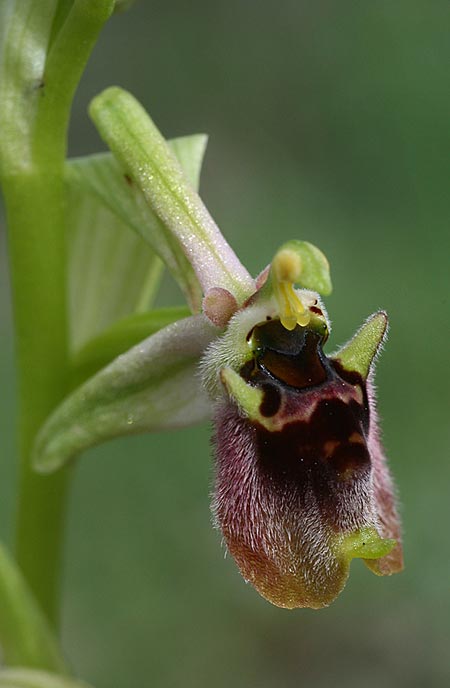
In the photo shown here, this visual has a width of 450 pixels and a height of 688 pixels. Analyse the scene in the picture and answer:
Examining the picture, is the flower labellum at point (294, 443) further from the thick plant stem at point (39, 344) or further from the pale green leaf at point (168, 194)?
the thick plant stem at point (39, 344)

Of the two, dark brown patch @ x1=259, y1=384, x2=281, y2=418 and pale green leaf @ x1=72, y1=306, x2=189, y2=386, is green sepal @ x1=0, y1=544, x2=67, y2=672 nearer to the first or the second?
pale green leaf @ x1=72, y1=306, x2=189, y2=386

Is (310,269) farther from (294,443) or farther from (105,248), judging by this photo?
(105,248)

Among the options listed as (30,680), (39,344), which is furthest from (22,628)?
(39,344)

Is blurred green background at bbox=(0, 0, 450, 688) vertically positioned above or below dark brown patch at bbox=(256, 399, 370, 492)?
below

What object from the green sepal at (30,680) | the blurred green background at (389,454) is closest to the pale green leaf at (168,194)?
the green sepal at (30,680)

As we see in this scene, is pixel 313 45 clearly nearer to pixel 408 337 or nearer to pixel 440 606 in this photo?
pixel 408 337

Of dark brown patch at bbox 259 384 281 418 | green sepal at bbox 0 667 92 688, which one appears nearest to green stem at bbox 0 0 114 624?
green sepal at bbox 0 667 92 688
